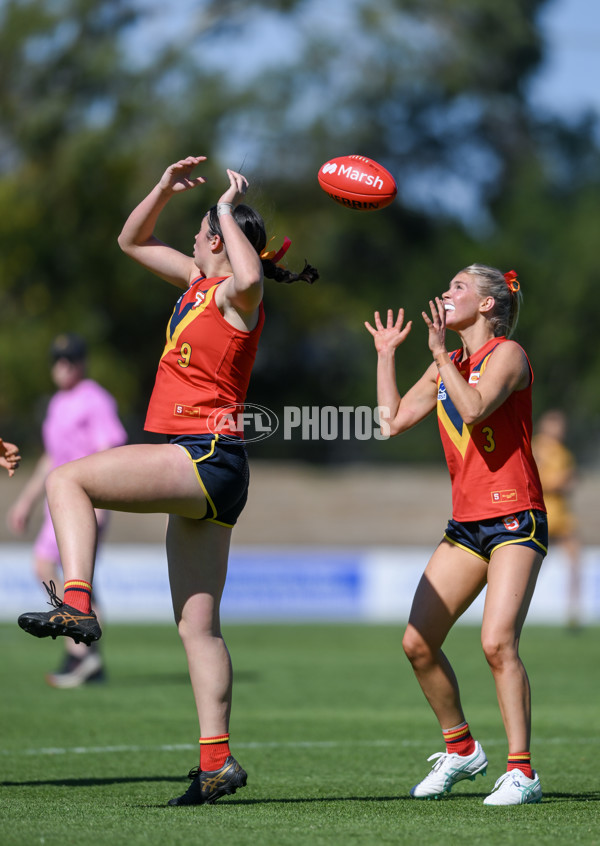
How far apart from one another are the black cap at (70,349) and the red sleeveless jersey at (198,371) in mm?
4425

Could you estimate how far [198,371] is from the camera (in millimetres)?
5082

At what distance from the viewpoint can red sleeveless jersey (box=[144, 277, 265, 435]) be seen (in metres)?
5.05

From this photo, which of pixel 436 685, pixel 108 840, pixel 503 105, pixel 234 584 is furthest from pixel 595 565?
pixel 503 105

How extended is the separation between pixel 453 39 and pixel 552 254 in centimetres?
897

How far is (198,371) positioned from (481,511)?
1322 mm

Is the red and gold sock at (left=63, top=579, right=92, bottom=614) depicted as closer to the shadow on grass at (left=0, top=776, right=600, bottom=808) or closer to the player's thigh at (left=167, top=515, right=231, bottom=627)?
the player's thigh at (left=167, top=515, right=231, bottom=627)

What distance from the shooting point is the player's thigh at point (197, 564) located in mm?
5172

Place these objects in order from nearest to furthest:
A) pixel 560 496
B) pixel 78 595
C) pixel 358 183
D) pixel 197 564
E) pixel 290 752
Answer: pixel 78 595, pixel 197 564, pixel 358 183, pixel 290 752, pixel 560 496

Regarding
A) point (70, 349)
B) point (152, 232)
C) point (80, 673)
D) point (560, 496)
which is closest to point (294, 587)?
point (560, 496)

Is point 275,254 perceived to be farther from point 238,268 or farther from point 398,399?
point 398,399

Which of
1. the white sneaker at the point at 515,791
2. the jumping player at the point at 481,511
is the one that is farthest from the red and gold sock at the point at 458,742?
the white sneaker at the point at 515,791

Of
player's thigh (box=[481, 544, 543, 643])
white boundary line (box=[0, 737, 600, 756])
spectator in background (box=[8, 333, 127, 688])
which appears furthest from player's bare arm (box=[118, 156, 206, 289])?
spectator in background (box=[8, 333, 127, 688])

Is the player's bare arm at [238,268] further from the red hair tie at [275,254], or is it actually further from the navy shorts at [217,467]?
the navy shorts at [217,467]

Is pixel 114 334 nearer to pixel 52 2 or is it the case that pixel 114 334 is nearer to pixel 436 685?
pixel 52 2
